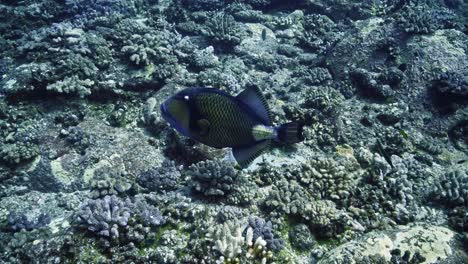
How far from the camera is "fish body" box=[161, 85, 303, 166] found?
118 inches

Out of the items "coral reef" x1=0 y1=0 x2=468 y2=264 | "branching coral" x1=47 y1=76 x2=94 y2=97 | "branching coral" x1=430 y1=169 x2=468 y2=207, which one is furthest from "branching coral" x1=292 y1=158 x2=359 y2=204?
"branching coral" x1=47 y1=76 x2=94 y2=97

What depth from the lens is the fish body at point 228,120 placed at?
2.99 m

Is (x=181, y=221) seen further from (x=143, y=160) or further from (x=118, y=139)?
(x=118, y=139)

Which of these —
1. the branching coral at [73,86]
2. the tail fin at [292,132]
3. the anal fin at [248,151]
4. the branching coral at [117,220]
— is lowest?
the branching coral at [73,86]

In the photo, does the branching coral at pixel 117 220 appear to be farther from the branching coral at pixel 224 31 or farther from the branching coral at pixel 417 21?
the branching coral at pixel 417 21

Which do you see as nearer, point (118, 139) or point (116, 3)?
point (118, 139)

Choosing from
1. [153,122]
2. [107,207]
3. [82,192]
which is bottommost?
[82,192]

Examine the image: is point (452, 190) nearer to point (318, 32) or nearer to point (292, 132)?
point (292, 132)

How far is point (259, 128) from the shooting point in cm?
317

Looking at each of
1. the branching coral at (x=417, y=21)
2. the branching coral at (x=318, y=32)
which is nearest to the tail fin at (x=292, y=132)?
the branching coral at (x=417, y=21)

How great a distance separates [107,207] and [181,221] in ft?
2.96

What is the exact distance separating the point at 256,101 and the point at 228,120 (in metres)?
0.30

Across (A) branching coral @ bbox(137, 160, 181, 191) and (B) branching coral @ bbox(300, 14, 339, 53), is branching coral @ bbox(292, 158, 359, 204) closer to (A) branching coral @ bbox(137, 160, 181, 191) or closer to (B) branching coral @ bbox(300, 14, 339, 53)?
(A) branching coral @ bbox(137, 160, 181, 191)

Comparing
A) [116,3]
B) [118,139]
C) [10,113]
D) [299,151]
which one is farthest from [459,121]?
[116,3]
